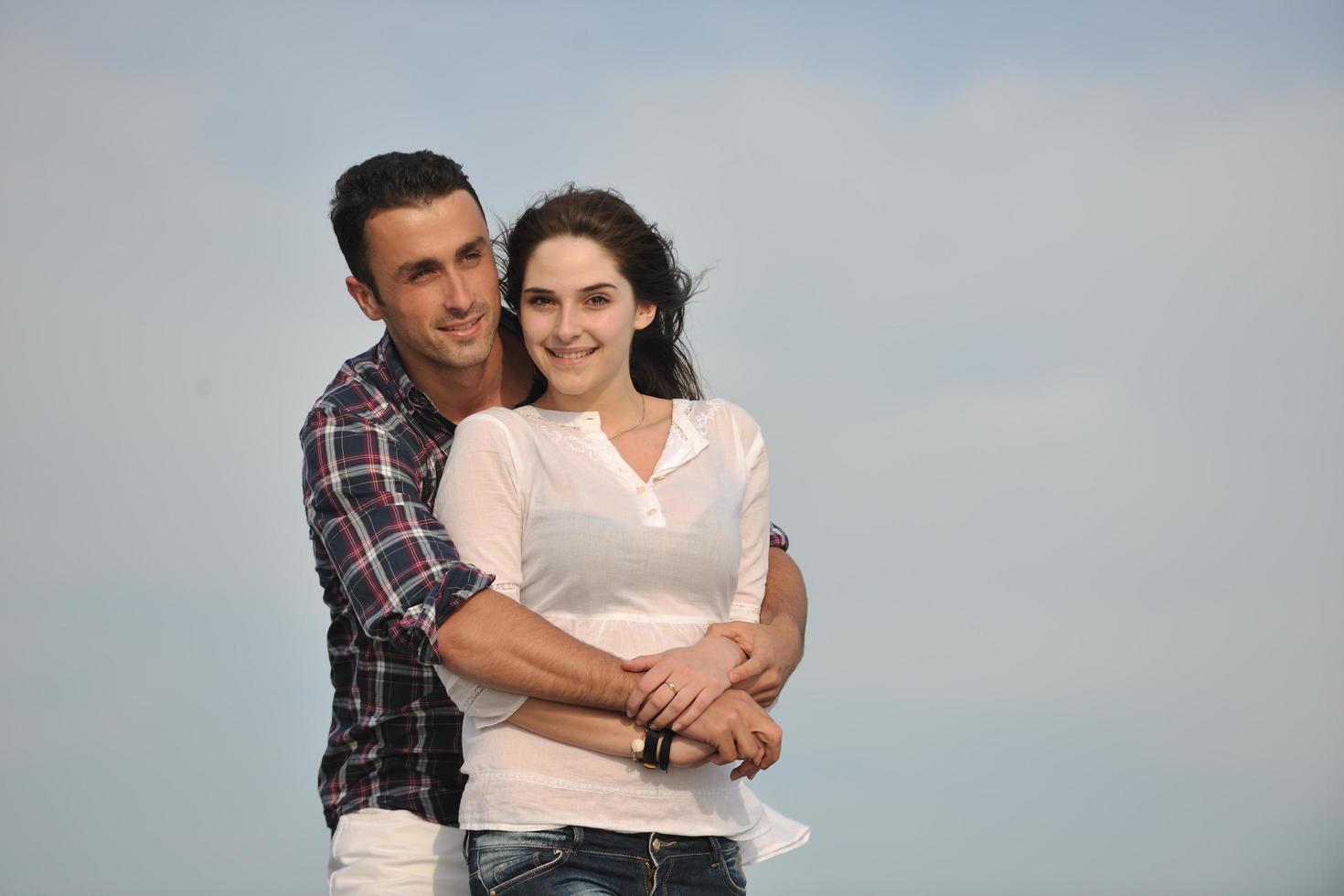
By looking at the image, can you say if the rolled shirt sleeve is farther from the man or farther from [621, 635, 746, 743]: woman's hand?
[621, 635, 746, 743]: woman's hand

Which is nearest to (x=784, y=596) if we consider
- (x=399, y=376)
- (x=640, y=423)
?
(x=640, y=423)

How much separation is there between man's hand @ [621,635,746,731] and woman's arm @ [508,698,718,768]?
0.12ft

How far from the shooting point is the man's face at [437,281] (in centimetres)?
382

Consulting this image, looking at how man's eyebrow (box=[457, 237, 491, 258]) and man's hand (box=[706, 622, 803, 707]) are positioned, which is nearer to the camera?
man's hand (box=[706, 622, 803, 707])

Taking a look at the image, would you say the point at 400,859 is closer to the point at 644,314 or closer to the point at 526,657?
the point at 526,657

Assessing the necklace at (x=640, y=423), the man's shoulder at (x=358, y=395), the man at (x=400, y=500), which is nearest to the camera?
the man at (x=400, y=500)

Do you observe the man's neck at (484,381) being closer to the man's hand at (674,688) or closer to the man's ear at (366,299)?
the man's ear at (366,299)

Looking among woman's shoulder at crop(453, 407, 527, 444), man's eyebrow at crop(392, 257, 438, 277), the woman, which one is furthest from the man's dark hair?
woman's shoulder at crop(453, 407, 527, 444)

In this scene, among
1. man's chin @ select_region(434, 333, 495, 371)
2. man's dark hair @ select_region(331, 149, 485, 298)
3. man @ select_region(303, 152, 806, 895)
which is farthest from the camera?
man's dark hair @ select_region(331, 149, 485, 298)

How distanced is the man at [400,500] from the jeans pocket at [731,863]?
322 mm

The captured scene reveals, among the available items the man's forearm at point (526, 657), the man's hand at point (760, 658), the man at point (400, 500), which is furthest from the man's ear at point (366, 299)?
the man's hand at point (760, 658)

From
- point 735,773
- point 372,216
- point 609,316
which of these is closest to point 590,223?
point 609,316

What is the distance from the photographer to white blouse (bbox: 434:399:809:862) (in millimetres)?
3219

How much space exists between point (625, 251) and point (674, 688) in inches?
40.2
